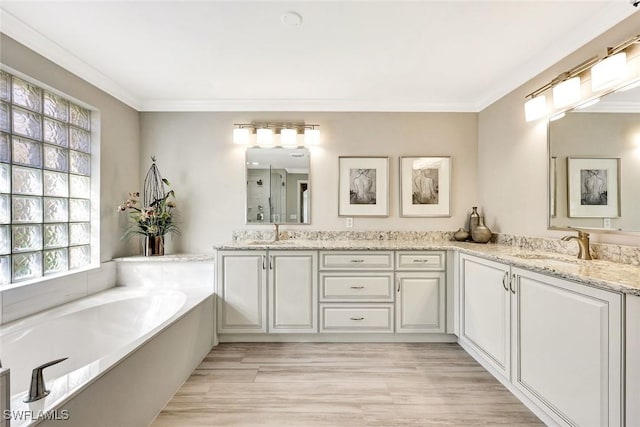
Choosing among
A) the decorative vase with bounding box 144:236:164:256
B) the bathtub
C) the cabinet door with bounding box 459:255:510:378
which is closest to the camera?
the bathtub

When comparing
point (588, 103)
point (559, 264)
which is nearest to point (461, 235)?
point (559, 264)

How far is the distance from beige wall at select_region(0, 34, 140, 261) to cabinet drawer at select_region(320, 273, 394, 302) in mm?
1998

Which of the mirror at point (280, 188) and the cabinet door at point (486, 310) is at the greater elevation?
the mirror at point (280, 188)

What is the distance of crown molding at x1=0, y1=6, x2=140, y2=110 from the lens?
6.20ft

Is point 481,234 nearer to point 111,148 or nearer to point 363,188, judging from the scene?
point 363,188

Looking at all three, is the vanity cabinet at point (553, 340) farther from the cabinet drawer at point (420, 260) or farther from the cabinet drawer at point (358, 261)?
the cabinet drawer at point (358, 261)

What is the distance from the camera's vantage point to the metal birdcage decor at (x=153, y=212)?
10.0ft

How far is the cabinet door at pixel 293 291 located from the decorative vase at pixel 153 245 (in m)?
1.22

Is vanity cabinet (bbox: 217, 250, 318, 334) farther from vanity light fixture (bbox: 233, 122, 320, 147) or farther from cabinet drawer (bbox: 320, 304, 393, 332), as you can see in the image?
vanity light fixture (bbox: 233, 122, 320, 147)

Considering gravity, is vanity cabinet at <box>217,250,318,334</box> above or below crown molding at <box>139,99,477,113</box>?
below

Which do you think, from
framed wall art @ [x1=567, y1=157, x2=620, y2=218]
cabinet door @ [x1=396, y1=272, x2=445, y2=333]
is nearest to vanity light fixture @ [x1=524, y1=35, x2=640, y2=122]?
framed wall art @ [x1=567, y1=157, x2=620, y2=218]

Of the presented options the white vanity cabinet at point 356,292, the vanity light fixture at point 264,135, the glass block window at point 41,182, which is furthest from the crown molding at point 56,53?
the white vanity cabinet at point 356,292

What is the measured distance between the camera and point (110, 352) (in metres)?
2.19

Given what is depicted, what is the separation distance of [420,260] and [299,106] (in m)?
1.96
